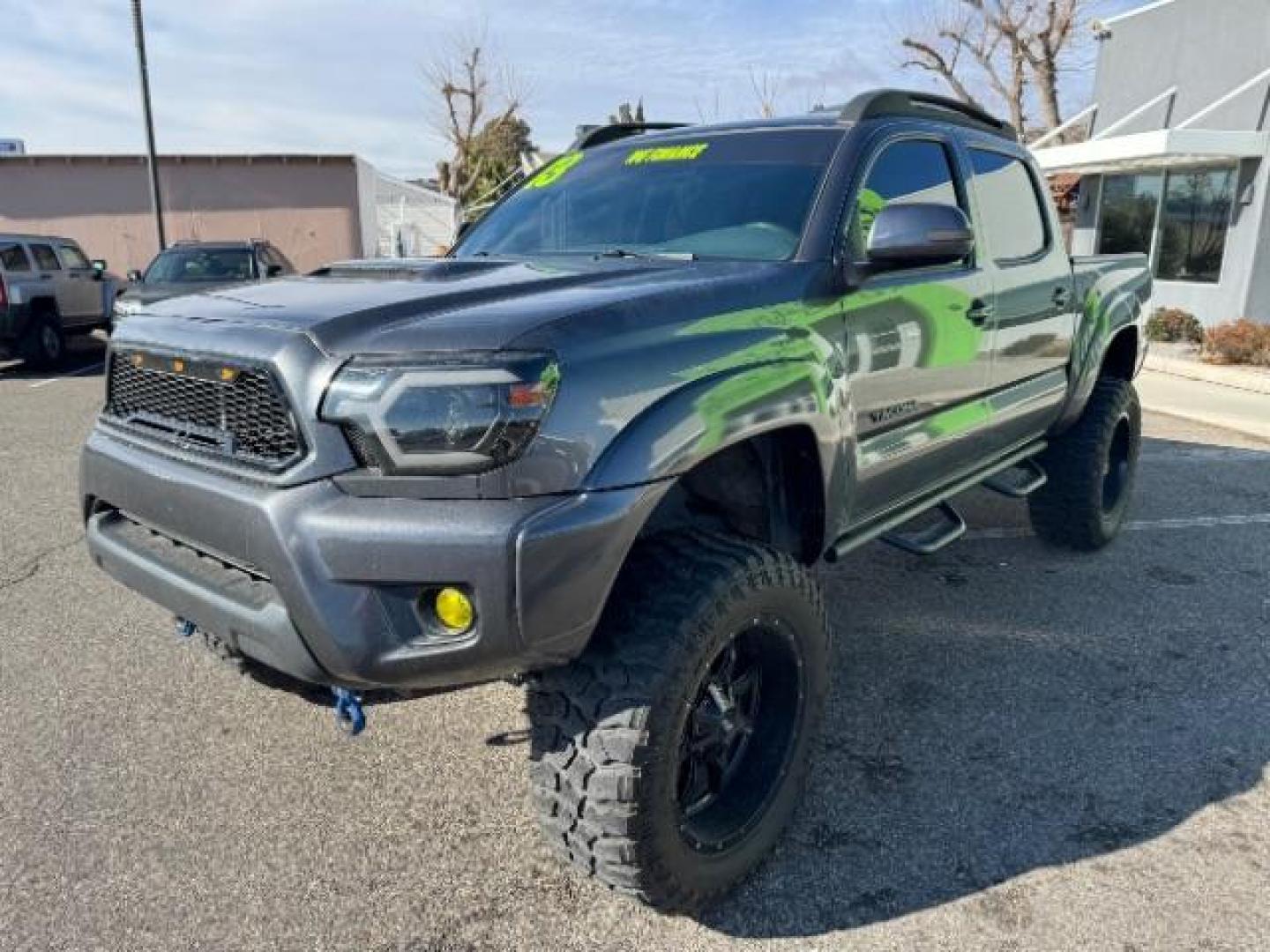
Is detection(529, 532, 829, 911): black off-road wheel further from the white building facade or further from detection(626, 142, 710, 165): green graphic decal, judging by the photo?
the white building facade

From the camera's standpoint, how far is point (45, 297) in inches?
483

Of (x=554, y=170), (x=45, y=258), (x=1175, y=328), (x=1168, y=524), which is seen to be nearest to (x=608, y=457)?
(x=554, y=170)

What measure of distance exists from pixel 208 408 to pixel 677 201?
1675mm

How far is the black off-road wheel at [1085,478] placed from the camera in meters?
4.84

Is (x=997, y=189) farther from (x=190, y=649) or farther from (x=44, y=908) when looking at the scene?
(x=44, y=908)

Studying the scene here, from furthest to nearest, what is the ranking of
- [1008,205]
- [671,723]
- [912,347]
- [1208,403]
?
[1208,403] → [1008,205] → [912,347] → [671,723]

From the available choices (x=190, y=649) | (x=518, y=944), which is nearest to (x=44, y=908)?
(x=518, y=944)

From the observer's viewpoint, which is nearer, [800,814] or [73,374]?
[800,814]

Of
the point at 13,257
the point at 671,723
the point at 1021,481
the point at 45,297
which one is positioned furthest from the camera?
the point at 45,297

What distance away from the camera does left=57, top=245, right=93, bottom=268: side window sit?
1332 cm

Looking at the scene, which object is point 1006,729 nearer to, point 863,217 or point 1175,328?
point 863,217

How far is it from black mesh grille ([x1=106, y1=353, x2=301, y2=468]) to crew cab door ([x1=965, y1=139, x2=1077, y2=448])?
2.67 meters

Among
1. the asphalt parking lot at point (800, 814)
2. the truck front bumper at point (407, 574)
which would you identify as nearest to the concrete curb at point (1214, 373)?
the asphalt parking lot at point (800, 814)

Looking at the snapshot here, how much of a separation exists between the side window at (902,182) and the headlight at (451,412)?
55.0 inches
